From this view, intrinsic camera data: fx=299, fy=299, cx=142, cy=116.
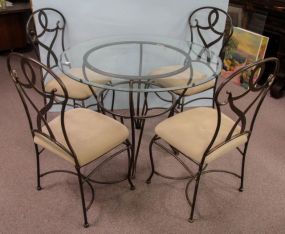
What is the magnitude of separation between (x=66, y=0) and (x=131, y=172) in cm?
139

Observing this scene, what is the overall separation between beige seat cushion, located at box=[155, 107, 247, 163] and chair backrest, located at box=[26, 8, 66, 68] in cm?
121

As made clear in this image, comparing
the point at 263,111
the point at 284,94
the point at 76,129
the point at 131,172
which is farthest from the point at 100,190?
the point at 284,94

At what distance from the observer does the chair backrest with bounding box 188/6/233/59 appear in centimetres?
246

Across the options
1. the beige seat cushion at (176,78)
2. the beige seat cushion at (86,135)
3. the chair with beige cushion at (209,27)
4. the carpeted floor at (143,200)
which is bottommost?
the carpeted floor at (143,200)

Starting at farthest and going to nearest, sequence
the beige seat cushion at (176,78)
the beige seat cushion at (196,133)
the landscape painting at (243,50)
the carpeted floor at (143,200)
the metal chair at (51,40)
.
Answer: the landscape painting at (243,50) → the metal chair at (51,40) → the beige seat cushion at (176,78) → the carpeted floor at (143,200) → the beige seat cushion at (196,133)

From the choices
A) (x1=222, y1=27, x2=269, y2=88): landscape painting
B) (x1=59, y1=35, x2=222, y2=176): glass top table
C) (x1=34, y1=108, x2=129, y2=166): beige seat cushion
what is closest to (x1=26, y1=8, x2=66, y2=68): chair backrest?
(x1=59, y1=35, x2=222, y2=176): glass top table

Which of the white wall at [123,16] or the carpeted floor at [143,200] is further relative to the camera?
the white wall at [123,16]

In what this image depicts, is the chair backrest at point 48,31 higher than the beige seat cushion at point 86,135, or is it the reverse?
the chair backrest at point 48,31

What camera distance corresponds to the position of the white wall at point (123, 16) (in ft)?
7.60

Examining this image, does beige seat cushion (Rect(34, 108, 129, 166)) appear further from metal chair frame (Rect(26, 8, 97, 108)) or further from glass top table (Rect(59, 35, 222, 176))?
metal chair frame (Rect(26, 8, 97, 108))

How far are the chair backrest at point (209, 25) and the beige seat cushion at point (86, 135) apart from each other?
4.10 ft

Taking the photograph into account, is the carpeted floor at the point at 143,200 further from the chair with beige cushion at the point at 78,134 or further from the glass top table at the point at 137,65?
the glass top table at the point at 137,65

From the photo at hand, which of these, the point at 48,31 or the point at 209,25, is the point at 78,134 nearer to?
the point at 48,31

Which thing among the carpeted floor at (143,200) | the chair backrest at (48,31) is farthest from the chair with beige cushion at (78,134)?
the chair backrest at (48,31)
